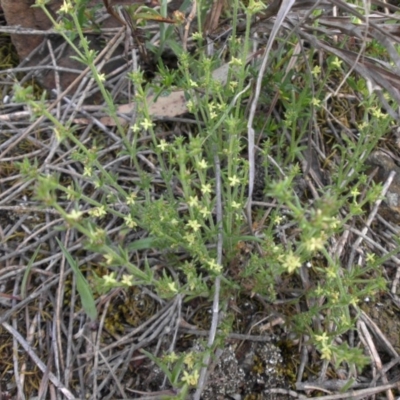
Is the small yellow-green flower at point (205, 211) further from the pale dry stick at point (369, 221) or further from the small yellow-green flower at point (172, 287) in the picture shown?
the pale dry stick at point (369, 221)

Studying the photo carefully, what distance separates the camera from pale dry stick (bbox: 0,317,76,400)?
2.09 metres

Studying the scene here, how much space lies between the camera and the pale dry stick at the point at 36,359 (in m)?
2.09

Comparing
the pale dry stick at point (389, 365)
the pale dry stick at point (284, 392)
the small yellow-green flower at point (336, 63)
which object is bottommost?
the pale dry stick at point (284, 392)

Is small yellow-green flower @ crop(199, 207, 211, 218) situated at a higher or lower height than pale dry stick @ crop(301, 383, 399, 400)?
higher

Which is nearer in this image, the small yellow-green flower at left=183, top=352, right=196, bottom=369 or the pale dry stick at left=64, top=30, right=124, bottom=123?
the small yellow-green flower at left=183, top=352, right=196, bottom=369

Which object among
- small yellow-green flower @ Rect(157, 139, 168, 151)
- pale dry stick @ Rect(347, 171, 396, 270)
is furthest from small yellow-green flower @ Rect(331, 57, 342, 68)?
small yellow-green flower @ Rect(157, 139, 168, 151)

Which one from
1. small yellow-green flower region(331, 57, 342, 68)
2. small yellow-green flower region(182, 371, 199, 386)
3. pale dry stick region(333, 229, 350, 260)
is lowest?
pale dry stick region(333, 229, 350, 260)

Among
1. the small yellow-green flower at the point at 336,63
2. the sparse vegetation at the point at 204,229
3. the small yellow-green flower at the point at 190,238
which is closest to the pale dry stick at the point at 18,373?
the sparse vegetation at the point at 204,229

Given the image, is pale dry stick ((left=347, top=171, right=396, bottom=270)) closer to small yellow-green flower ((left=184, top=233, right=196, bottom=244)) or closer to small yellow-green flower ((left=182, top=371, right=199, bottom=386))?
small yellow-green flower ((left=184, top=233, right=196, bottom=244))

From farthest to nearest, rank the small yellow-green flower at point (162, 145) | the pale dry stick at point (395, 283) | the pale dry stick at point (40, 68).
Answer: the pale dry stick at point (40, 68)
the pale dry stick at point (395, 283)
the small yellow-green flower at point (162, 145)

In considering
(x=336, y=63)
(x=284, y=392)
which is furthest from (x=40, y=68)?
(x=284, y=392)

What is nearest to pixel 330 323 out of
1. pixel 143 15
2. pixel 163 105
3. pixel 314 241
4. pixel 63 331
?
pixel 314 241

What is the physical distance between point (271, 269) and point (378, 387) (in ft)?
2.23

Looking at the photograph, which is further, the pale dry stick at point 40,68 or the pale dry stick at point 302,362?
the pale dry stick at point 40,68
